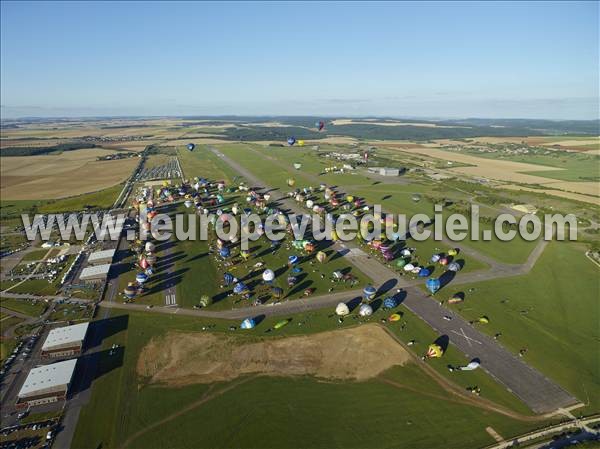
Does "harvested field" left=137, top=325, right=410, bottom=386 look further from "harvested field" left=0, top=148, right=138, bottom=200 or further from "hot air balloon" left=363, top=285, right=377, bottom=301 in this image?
"harvested field" left=0, top=148, right=138, bottom=200

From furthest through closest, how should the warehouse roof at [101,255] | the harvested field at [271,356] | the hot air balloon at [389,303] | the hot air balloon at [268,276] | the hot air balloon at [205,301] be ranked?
the warehouse roof at [101,255] → the hot air balloon at [268,276] → the hot air balloon at [205,301] → the hot air balloon at [389,303] → the harvested field at [271,356]

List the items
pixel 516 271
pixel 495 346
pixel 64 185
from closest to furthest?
1. pixel 495 346
2. pixel 516 271
3. pixel 64 185

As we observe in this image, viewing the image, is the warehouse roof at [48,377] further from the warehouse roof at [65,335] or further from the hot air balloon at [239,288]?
the hot air balloon at [239,288]

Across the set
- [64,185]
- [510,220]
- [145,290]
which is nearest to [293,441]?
[145,290]

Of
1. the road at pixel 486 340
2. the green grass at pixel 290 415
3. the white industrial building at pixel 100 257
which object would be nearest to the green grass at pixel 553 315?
the road at pixel 486 340

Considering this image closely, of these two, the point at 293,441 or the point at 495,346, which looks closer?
the point at 293,441

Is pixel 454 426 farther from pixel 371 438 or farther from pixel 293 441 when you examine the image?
pixel 293 441
